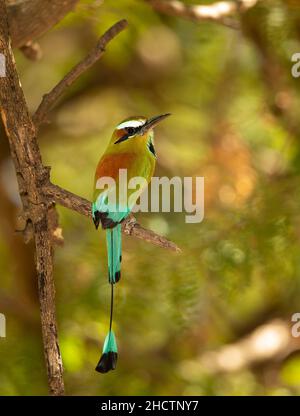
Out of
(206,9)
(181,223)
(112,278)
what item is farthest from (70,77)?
(181,223)

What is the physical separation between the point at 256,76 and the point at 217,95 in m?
0.31

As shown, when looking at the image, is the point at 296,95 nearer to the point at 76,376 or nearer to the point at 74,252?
the point at 74,252

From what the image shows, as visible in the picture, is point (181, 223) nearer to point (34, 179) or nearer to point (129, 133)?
point (129, 133)

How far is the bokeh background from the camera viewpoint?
2.34m

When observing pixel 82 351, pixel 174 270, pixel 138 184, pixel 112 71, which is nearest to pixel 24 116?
pixel 138 184

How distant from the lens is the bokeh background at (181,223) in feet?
7.68

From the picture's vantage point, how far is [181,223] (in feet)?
8.57

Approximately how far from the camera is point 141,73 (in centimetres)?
320

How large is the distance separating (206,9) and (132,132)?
961 millimetres

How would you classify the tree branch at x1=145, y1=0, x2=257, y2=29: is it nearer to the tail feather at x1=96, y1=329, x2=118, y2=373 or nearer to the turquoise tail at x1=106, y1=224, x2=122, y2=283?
the turquoise tail at x1=106, y1=224, x2=122, y2=283

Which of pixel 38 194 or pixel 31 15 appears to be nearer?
pixel 38 194

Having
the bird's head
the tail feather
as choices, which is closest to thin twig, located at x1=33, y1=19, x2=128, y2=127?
the bird's head

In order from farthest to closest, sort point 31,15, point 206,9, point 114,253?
1. point 206,9
2. point 31,15
3. point 114,253

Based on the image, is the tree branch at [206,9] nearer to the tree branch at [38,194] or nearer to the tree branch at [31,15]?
the tree branch at [31,15]
